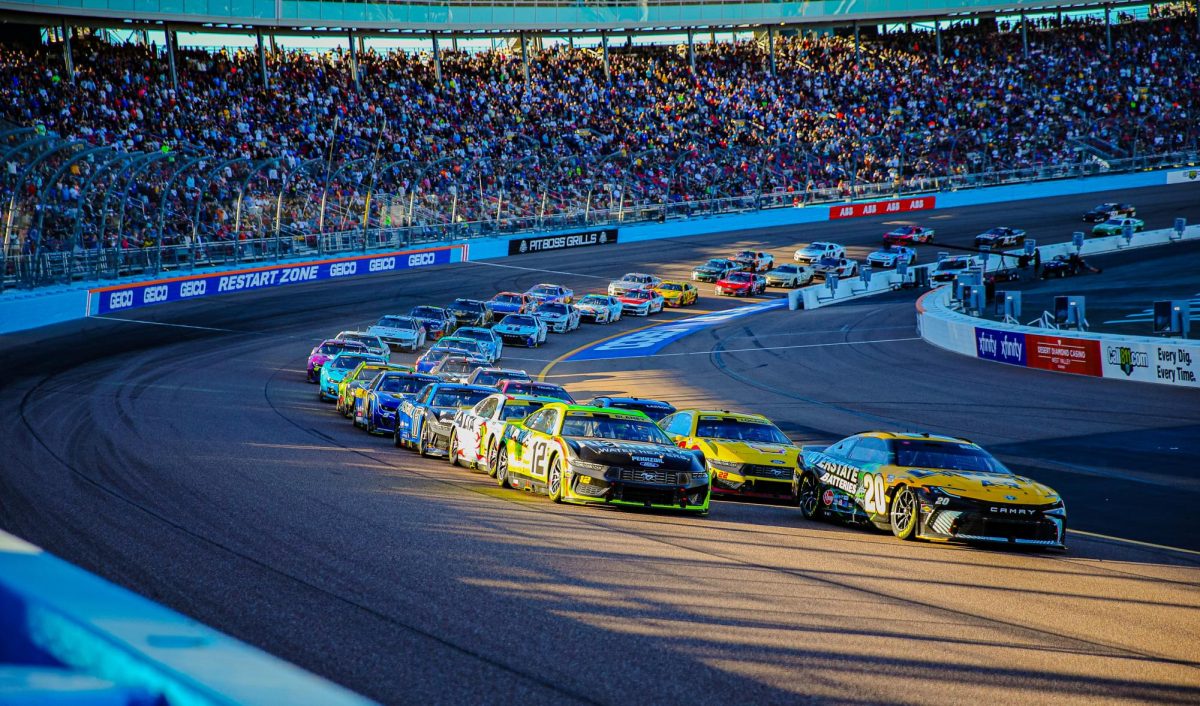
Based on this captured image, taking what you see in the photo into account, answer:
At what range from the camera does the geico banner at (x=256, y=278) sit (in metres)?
39.4

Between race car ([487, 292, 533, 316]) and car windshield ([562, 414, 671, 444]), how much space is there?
2754 cm

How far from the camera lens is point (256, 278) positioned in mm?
45656

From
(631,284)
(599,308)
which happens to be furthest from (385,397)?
(631,284)

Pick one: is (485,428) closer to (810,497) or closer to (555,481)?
(555,481)

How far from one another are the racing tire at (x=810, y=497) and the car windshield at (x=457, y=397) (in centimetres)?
696

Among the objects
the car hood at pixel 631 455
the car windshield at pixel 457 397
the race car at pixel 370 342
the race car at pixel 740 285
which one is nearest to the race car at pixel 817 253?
the race car at pixel 740 285

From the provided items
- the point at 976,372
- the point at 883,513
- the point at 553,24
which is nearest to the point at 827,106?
the point at 553,24

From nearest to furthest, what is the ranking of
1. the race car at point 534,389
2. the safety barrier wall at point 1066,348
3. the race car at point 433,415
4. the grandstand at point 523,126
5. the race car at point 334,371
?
the race car at point 433,415, the race car at point 534,389, the safety barrier wall at point 1066,348, the race car at point 334,371, the grandstand at point 523,126

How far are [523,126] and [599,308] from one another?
19821 mm

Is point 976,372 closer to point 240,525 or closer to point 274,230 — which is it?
point 240,525

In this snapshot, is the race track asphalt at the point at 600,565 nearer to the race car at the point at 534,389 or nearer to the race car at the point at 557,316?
the race car at the point at 534,389

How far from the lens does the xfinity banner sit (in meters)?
57.5

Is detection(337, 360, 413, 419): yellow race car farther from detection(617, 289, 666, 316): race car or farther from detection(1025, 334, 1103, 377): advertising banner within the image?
detection(617, 289, 666, 316): race car

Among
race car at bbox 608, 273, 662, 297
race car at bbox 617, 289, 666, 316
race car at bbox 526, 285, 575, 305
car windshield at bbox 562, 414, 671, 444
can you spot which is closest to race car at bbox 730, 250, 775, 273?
race car at bbox 608, 273, 662, 297
